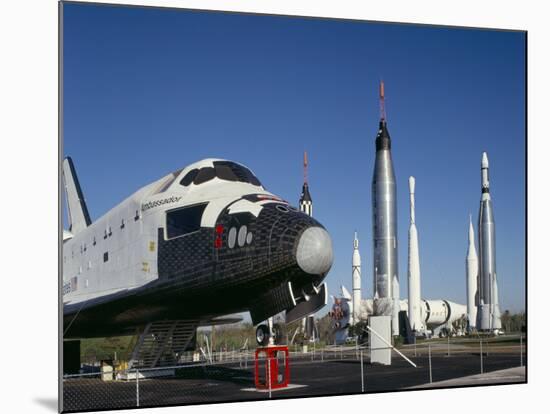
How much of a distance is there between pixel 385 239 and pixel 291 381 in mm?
5900

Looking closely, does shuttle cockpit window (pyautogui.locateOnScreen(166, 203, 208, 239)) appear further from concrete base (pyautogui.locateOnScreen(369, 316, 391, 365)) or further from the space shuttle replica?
concrete base (pyautogui.locateOnScreen(369, 316, 391, 365))

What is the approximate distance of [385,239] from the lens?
800 inches

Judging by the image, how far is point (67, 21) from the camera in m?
13.1

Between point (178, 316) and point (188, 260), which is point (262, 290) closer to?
point (188, 260)

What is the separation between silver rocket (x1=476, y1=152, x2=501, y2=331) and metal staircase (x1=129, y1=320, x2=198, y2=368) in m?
6.72

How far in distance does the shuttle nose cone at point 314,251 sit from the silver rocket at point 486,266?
5291 mm

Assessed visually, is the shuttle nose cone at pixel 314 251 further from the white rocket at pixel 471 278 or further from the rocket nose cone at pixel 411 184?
the white rocket at pixel 471 278

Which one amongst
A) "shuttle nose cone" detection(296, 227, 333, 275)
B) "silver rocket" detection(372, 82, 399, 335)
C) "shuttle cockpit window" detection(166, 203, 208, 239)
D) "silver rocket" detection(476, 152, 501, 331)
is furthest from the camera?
"silver rocket" detection(372, 82, 399, 335)

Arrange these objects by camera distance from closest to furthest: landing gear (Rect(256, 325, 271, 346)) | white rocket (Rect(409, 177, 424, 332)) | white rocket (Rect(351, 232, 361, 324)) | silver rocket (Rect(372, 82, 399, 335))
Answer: landing gear (Rect(256, 325, 271, 346)) < white rocket (Rect(351, 232, 361, 324)) < white rocket (Rect(409, 177, 424, 332)) < silver rocket (Rect(372, 82, 399, 335))

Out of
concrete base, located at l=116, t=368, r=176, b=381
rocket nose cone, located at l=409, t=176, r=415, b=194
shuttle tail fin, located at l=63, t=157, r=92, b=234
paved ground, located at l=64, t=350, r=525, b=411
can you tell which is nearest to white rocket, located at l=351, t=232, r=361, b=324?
paved ground, located at l=64, t=350, r=525, b=411

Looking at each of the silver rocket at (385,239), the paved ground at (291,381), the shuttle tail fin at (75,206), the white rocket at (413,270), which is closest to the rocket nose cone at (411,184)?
the white rocket at (413,270)

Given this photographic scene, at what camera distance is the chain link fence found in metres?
13.8

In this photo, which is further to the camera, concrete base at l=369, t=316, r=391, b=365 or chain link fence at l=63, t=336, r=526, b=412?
concrete base at l=369, t=316, r=391, b=365

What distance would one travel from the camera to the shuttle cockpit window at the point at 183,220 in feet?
46.5
